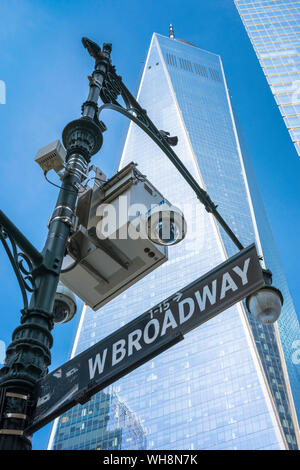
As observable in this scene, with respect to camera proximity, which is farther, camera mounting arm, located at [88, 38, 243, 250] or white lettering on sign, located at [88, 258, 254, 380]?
camera mounting arm, located at [88, 38, 243, 250]

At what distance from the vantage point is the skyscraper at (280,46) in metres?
58.8

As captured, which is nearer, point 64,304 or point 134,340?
point 134,340

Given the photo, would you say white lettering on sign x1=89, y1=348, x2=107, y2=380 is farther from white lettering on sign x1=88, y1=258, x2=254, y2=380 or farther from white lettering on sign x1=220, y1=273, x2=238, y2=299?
white lettering on sign x1=220, y1=273, x2=238, y2=299

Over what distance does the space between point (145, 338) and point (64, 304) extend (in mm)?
1815

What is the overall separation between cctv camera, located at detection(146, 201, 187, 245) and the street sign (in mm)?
908

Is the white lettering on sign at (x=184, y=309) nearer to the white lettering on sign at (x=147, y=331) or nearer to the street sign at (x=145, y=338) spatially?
the street sign at (x=145, y=338)

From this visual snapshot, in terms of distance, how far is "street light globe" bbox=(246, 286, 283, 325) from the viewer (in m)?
4.77

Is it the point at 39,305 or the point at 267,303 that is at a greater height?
the point at 267,303

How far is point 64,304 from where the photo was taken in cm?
530

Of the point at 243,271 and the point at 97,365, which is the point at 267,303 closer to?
the point at 243,271

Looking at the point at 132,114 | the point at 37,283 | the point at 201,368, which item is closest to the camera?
the point at 37,283

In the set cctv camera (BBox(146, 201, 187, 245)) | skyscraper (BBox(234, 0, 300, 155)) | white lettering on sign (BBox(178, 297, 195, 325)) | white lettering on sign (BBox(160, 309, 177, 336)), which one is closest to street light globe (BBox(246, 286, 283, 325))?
cctv camera (BBox(146, 201, 187, 245))

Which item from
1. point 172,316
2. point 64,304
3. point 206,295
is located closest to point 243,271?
point 206,295
